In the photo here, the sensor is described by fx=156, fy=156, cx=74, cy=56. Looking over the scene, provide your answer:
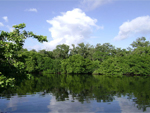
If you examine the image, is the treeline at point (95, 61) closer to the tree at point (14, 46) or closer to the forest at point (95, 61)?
the forest at point (95, 61)

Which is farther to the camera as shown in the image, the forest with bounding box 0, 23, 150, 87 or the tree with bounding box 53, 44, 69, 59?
the tree with bounding box 53, 44, 69, 59

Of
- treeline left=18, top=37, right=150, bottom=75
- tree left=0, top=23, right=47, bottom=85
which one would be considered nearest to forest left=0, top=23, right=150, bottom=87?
treeline left=18, top=37, right=150, bottom=75

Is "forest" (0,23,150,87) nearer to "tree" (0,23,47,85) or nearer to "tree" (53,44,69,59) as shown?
"tree" (53,44,69,59)

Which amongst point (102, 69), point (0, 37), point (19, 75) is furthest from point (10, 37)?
point (102, 69)

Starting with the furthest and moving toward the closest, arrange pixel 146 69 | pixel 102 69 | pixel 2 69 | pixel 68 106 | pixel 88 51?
1. pixel 88 51
2. pixel 102 69
3. pixel 146 69
4. pixel 68 106
5. pixel 2 69

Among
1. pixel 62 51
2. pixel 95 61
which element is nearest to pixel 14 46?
pixel 95 61

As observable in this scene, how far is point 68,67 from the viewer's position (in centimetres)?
9388

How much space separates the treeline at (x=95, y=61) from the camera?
82.8m

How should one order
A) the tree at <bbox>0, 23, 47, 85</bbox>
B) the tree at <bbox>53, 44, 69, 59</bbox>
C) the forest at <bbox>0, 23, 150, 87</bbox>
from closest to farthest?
the tree at <bbox>0, 23, 47, 85</bbox> → the forest at <bbox>0, 23, 150, 87</bbox> → the tree at <bbox>53, 44, 69, 59</bbox>

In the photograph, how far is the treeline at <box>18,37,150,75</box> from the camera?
82750mm

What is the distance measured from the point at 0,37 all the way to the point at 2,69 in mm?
2451

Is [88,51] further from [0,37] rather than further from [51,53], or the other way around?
[0,37]

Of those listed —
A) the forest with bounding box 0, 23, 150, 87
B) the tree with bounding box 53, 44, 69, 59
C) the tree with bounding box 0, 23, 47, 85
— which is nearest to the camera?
the tree with bounding box 0, 23, 47, 85

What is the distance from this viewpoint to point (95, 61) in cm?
9669
